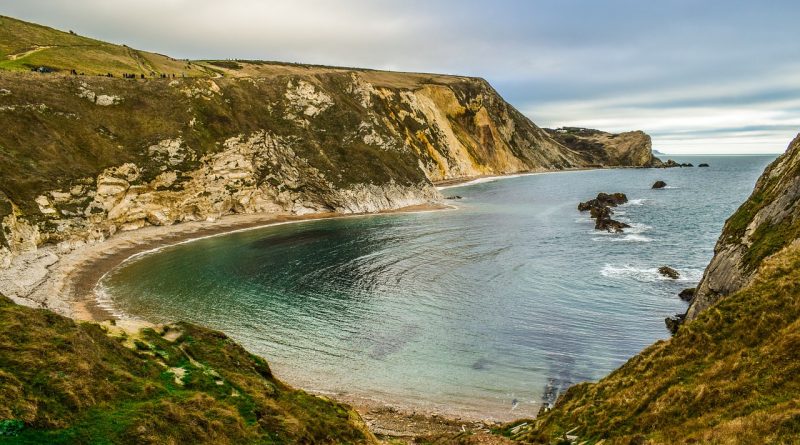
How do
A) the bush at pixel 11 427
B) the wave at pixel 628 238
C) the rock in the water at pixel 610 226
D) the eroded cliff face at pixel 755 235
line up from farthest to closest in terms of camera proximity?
1. the rock in the water at pixel 610 226
2. the wave at pixel 628 238
3. the eroded cliff face at pixel 755 235
4. the bush at pixel 11 427

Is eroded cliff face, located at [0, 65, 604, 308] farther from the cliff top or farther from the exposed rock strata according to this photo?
the cliff top

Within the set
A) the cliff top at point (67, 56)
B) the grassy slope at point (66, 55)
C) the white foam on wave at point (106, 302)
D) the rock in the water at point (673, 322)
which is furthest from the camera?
the grassy slope at point (66, 55)

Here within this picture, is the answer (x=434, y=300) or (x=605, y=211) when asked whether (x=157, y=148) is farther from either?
(x=605, y=211)

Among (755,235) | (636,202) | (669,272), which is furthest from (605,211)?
(755,235)

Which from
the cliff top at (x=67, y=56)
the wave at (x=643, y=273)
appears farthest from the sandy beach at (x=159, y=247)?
the cliff top at (x=67, y=56)

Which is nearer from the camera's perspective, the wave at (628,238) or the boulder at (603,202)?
the wave at (628,238)

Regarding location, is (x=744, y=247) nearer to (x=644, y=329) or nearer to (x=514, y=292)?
(x=644, y=329)

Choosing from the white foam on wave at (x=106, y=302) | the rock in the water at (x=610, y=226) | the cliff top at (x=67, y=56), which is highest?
the cliff top at (x=67, y=56)

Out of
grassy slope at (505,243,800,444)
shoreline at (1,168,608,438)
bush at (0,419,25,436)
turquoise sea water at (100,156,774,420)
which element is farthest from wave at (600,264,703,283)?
bush at (0,419,25,436)

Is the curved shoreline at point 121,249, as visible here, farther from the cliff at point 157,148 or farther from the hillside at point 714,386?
the hillside at point 714,386
